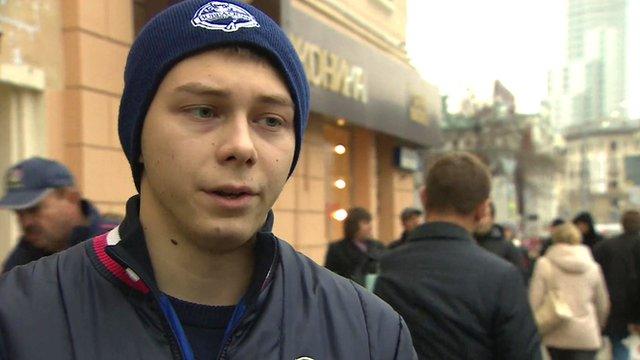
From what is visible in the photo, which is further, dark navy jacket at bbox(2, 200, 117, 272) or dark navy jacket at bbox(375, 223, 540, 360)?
dark navy jacket at bbox(2, 200, 117, 272)

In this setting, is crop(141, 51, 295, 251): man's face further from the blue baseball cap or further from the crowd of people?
the blue baseball cap

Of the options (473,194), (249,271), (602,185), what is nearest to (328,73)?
(473,194)

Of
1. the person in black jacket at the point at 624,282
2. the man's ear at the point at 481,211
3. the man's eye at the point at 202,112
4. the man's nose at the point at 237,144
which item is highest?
the man's eye at the point at 202,112

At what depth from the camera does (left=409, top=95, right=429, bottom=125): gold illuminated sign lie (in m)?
11.7

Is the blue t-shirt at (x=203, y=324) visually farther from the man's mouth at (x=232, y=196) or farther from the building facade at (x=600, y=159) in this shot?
the building facade at (x=600, y=159)

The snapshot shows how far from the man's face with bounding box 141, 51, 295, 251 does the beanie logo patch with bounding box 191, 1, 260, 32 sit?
0.05 meters

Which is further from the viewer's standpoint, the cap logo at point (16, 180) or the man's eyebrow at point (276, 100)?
the cap logo at point (16, 180)

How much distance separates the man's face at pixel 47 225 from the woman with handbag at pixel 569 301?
3.79 meters

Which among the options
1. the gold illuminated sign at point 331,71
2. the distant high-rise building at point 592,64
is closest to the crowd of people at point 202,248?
the gold illuminated sign at point 331,71

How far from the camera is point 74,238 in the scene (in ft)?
8.75

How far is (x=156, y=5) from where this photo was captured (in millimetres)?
5949

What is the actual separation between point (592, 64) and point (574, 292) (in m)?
167

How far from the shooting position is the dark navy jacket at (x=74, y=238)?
2637 mm

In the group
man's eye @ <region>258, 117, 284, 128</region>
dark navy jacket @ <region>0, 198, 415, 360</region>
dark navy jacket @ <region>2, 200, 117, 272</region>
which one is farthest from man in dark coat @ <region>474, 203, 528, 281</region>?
man's eye @ <region>258, 117, 284, 128</region>
